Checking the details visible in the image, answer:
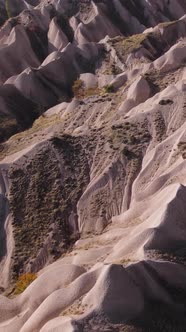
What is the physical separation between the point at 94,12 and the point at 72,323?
2510 inches

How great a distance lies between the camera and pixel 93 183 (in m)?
39.1

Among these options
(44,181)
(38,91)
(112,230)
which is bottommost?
(112,230)

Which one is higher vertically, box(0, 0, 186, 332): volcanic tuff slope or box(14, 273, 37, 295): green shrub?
box(0, 0, 186, 332): volcanic tuff slope

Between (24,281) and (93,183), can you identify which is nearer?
(24,281)

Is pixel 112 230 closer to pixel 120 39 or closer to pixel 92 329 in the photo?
pixel 92 329

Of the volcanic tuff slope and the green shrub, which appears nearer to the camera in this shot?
the volcanic tuff slope

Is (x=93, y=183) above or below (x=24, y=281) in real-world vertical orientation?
above

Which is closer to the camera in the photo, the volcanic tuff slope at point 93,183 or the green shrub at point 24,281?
the volcanic tuff slope at point 93,183

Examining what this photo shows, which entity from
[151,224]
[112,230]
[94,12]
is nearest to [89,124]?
[112,230]

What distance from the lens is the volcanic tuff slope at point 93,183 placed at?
79.8 feet

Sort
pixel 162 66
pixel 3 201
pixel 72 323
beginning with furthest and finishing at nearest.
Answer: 1. pixel 162 66
2. pixel 3 201
3. pixel 72 323

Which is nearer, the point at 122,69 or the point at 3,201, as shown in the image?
the point at 3,201

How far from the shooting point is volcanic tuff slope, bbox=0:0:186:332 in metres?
24.3

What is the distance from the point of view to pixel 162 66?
52875mm
